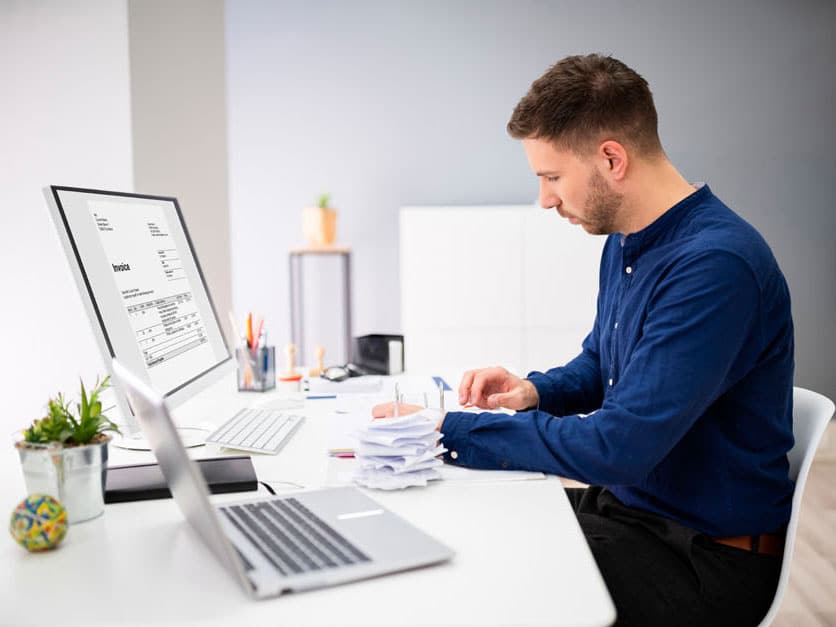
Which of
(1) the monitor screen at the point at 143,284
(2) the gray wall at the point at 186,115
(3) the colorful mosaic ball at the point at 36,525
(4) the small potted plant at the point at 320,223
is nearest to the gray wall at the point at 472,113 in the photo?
(4) the small potted plant at the point at 320,223

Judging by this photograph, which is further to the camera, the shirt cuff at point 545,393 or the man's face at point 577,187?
the shirt cuff at point 545,393

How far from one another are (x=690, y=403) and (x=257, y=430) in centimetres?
80

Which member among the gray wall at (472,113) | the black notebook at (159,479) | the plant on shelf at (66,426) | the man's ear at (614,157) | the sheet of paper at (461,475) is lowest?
the sheet of paper at (461,475)

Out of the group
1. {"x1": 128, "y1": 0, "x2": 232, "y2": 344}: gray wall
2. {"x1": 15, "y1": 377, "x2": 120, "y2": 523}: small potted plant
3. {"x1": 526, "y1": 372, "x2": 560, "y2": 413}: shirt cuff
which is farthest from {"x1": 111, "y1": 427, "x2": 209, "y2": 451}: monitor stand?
{"x1": 128, "y1": 0, "x2": 232, "y2": 344}: gray wall

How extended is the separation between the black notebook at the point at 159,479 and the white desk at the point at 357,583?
2 cm

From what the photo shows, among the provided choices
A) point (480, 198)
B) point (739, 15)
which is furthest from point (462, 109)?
point (739, 15)

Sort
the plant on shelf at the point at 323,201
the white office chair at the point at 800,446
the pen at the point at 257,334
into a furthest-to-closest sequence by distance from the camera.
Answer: the plant on shelf at the point at 323,201, the pen at the point at 257,334, the white office chair at the point at 800,446

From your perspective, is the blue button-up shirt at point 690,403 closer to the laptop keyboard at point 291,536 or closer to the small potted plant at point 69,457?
the laptop keyboard at point 291,536

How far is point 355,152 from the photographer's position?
15.1 ft

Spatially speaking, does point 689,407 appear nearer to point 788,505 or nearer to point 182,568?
point 788,505

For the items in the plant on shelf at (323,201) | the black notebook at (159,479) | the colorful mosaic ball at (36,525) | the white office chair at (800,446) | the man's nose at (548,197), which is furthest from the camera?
the plant on shelf at (323,201)

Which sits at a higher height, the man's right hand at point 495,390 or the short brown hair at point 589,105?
the short brown hair at point 589,105

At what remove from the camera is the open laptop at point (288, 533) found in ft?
2.65

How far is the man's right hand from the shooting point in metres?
1.54
